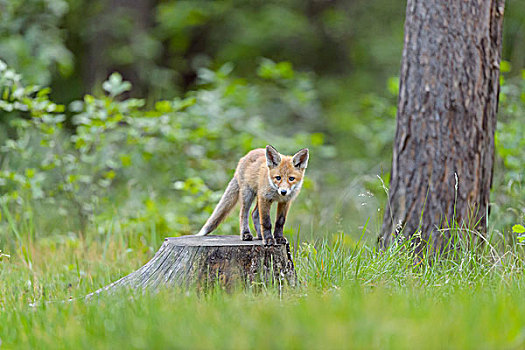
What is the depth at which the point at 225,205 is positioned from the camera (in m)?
5.57

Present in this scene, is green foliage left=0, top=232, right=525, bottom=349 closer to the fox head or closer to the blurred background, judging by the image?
the fox head

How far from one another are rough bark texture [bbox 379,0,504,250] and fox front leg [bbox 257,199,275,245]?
132 cm

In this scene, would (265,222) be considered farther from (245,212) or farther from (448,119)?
(448,119)

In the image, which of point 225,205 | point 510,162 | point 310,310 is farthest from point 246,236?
point 510,162

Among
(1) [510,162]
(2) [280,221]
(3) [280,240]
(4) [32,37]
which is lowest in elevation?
(3) [280,240]

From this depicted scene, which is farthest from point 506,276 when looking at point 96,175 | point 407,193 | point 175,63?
point 175,63

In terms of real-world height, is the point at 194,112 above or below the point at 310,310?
above

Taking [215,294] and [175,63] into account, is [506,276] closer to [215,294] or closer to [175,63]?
[215,294]

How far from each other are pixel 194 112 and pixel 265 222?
500 centimetres

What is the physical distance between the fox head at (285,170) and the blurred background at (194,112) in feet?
2.15

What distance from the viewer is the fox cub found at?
4.71 metres

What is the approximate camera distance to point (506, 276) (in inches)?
184

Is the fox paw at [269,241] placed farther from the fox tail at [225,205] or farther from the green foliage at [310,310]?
the fox tail at [225,205]

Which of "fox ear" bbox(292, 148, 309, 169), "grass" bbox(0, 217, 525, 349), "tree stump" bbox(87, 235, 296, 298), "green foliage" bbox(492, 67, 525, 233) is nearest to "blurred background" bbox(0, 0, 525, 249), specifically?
"green foliage" bbox(492, 67, 525, 233)
